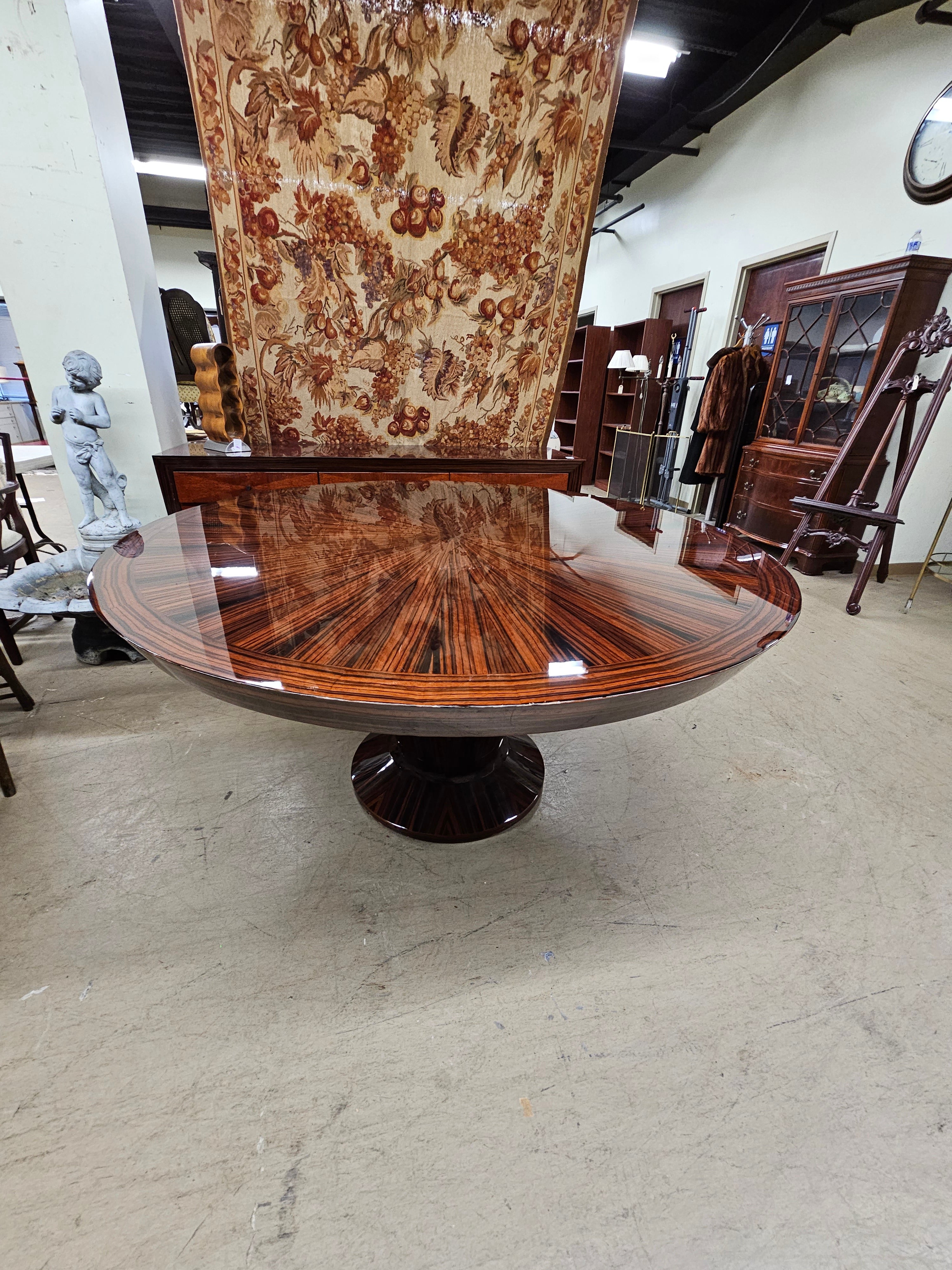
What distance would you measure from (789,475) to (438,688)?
12.5 feet

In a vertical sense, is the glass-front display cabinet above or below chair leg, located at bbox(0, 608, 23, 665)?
above

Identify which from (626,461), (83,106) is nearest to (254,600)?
(83,106)

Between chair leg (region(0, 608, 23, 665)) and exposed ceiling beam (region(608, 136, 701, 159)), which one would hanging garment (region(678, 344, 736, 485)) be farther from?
chair leg (region(0, 608, 23, 665))

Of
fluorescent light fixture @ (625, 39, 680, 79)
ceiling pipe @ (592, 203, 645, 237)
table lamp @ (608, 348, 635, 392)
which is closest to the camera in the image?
fluorescent light fixture @ (625, 39, 680, 79)

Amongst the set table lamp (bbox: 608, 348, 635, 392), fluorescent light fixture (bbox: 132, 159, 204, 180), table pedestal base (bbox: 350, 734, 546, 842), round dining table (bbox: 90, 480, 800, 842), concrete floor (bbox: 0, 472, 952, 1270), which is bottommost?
concrete floor (bbox: 0, 472, 952, 1270)

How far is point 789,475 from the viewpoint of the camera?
358 cm

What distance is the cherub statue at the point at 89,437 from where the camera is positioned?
1814 millimetres

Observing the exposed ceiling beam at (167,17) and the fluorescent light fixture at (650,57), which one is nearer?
the exposed ceiling beam at (167,17)

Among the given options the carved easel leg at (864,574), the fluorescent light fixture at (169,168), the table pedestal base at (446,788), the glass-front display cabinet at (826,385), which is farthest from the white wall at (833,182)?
the fluorescent light fixture at (169,168)

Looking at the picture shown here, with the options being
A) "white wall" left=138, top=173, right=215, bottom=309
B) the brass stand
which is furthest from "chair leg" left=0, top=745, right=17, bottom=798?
"white wall" left=138, top=173, right=215, bottom=309

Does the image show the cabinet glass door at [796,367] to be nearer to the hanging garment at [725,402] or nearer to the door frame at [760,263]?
the hanging garment at [725,402]

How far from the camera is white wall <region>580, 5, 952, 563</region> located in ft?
9.96

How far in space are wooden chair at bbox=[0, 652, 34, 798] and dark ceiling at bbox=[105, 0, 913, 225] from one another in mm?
3723

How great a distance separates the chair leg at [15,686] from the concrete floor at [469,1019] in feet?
0.42
